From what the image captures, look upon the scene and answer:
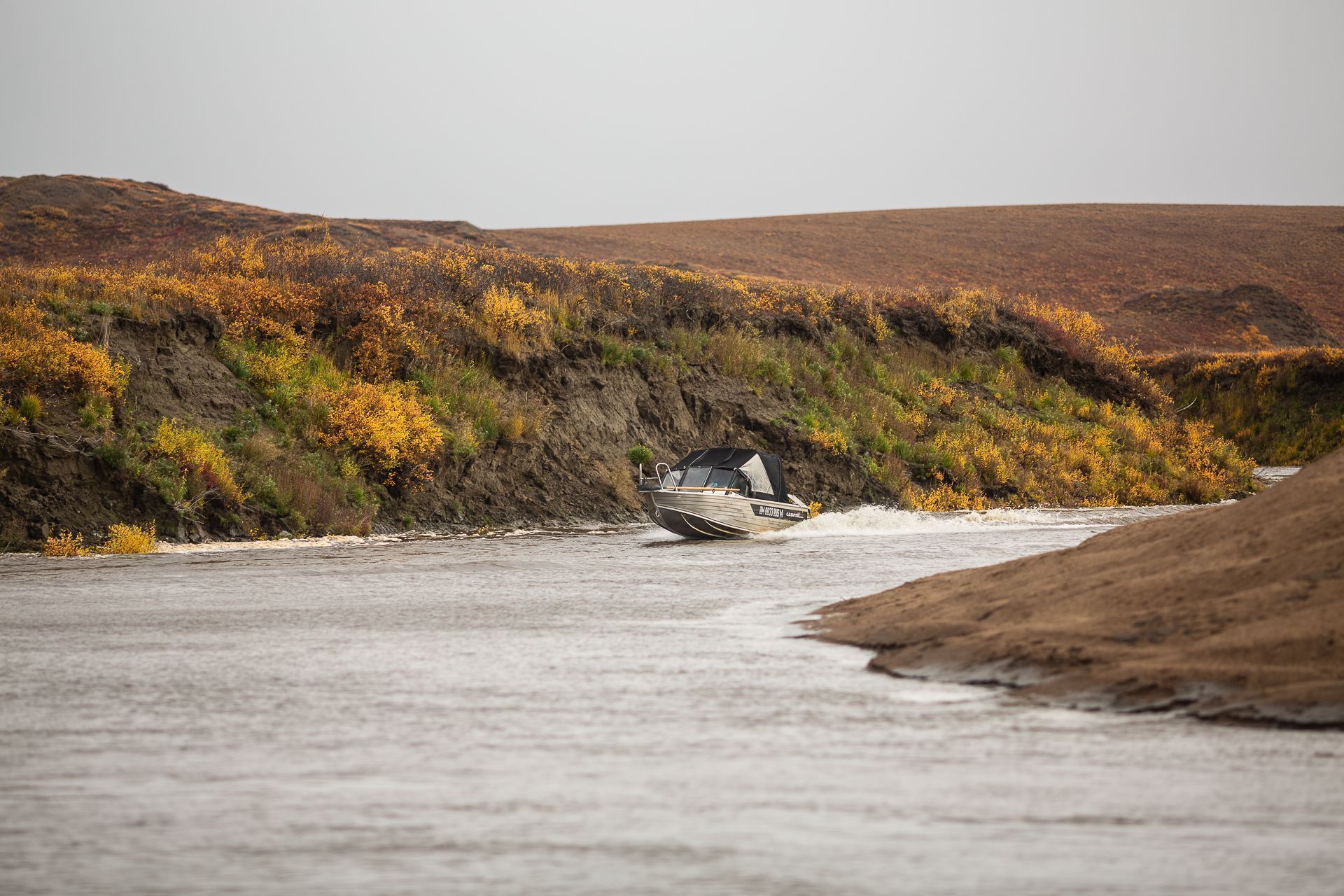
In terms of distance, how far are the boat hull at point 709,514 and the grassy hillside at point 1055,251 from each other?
5001 cm

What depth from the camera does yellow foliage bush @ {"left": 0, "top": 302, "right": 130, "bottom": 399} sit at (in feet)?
70.9

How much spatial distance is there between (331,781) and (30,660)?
5198mm

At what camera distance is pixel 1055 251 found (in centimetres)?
10019

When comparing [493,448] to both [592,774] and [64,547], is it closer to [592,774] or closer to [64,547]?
[64,547]

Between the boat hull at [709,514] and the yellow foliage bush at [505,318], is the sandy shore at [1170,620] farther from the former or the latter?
the yellow foliage bush at [505,318]

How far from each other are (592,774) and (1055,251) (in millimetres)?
100125

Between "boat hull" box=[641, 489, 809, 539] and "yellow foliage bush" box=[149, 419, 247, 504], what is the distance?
7.91 metres

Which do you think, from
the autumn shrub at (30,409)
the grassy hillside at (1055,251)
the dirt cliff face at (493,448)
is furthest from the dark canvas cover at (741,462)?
the grassy hillside at (1055,251)

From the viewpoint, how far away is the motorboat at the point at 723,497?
25.5 m

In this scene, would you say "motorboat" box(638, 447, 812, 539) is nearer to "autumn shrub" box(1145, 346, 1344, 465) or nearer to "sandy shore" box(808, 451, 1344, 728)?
"sandy shore" box(808, 451, 1344, 728)

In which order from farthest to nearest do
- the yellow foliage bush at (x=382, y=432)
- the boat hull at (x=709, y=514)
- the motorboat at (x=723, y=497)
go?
the yellow foliage bush at (x=382, y=432), the motorboat at (x=723, y=497), the boat hull at (x=709, y=514)

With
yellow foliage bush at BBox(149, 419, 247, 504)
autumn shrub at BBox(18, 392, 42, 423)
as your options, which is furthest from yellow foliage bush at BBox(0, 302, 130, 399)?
yellow foliage bush at BBox(149, 419, 247, 504)

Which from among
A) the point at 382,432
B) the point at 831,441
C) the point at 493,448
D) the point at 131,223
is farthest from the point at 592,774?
the point at 131,223

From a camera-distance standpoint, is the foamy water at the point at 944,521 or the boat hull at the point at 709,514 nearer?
the boat hull at the point at 709,514
